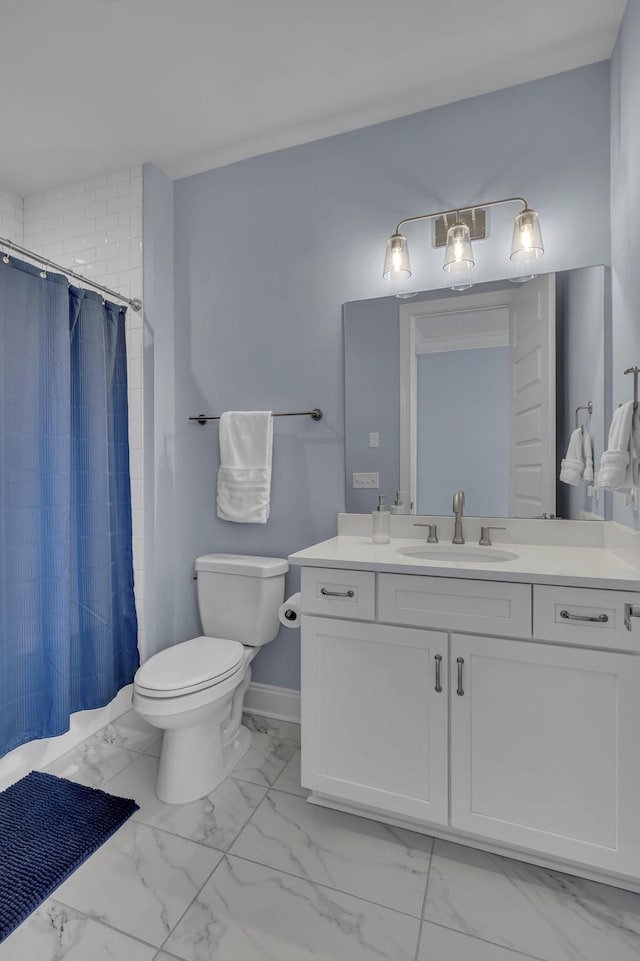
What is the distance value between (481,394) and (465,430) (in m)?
0.15

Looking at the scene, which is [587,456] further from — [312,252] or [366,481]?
[312,252]

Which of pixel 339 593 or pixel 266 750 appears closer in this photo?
pixel 339 593

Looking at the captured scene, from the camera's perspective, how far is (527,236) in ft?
5.34

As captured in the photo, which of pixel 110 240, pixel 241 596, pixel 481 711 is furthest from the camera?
pixel 110 240

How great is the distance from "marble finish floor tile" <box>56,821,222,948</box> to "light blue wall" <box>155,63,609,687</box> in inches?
32.2

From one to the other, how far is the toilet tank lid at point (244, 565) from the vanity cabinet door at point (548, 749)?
2.86 ft

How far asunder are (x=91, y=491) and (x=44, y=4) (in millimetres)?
1608

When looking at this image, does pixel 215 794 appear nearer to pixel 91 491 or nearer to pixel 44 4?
pixel 91 491

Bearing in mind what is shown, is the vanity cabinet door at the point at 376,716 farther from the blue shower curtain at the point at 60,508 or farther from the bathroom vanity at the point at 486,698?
the blue shower curtain at the point at 60,508

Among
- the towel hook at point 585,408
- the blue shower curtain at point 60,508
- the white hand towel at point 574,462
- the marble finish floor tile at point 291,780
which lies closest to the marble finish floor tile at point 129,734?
the blue shower curtain at point 60,508

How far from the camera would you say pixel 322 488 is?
206cm

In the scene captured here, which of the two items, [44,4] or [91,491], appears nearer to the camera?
[44,4]

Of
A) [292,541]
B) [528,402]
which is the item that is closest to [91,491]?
[292,541]

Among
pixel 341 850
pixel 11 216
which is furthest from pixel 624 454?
pixel 11 216
